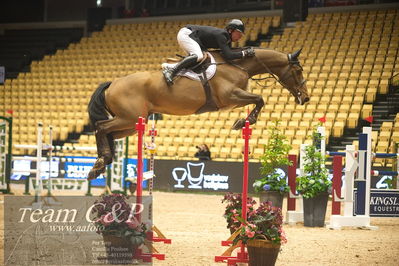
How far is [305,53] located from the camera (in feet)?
56.5

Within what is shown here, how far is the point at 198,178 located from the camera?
14.7 metres

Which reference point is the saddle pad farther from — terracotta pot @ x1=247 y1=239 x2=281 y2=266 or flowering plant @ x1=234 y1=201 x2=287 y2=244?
terracotta pot @ x1=247 y1=239 x2=281 y2=266

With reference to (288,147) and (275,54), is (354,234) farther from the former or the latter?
(275,54)

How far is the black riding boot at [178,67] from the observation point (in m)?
6.65

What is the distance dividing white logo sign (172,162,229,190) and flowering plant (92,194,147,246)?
900 centimetres

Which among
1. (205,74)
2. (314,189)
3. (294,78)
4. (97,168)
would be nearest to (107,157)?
(97,168)

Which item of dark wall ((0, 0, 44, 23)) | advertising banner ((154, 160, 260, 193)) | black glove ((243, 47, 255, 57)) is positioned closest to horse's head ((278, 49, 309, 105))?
black glove ((243, 47, 255, 57))

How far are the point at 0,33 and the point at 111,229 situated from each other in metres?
19.7

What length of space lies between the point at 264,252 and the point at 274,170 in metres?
4.09

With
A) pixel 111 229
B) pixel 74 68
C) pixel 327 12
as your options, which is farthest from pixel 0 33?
pixel 111 229

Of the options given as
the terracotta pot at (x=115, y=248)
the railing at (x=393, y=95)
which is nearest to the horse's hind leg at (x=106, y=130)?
the terracotta pot at (x=115, y=248)

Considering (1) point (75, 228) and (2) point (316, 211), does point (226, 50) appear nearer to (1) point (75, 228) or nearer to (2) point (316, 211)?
(1) point (75, 228)

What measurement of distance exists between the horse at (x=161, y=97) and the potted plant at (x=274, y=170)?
2.16 m

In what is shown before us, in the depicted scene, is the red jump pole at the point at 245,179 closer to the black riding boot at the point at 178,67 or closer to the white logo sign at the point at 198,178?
the black riding boot at the point at 178,67
